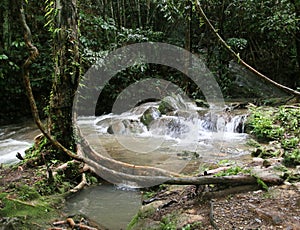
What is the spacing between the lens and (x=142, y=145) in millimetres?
7230

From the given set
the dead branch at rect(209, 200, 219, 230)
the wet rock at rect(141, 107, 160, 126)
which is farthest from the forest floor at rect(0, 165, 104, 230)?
the wet rock at rect(141, 107, 160, 126)

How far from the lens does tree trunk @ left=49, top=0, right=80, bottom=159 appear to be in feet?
13.7

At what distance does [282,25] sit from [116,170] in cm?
980

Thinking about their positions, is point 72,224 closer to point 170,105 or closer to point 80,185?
point 80,185

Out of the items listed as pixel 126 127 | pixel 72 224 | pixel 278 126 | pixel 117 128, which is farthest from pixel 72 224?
pixel 126 127

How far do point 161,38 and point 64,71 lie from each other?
34.1 ft

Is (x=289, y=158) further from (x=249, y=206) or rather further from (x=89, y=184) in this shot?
(x=89, y=184)

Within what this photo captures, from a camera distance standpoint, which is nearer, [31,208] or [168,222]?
[168,222]

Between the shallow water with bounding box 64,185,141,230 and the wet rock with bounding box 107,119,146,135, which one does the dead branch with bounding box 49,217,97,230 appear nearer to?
the shallow water with bounding box 64,185,141,230

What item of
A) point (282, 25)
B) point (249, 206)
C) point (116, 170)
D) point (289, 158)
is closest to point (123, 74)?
point (282, 25)

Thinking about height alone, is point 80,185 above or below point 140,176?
below

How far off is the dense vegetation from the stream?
1775mm

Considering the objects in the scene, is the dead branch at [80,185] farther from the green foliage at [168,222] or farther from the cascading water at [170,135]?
the green foliage at [168,222]

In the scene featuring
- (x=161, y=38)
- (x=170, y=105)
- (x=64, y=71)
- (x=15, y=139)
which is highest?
(x=161, y=38)
